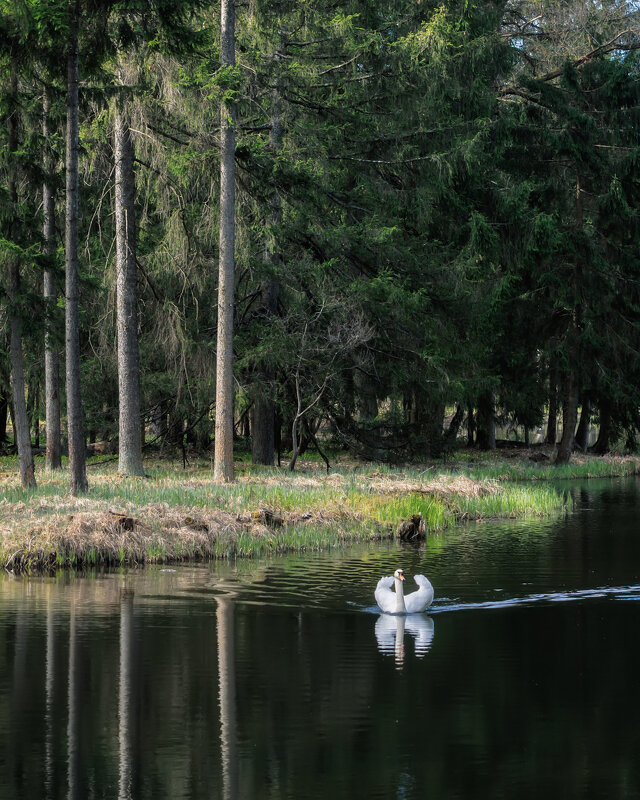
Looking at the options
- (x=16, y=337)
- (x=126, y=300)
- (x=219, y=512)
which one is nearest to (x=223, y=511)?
(x=219, y=512)

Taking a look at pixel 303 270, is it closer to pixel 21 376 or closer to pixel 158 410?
pixel 158 410

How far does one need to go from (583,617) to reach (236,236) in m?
16.9

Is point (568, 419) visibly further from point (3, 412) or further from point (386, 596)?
point (386, 596)

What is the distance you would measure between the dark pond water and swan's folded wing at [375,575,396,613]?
0.66 ft

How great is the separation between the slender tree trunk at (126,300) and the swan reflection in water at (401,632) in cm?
1544

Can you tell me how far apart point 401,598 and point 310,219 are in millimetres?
20506

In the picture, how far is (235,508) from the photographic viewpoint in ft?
65.9

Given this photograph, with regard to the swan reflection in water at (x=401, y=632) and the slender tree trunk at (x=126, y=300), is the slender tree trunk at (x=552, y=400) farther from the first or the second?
the swan reflection in water at (x=401, y=632)

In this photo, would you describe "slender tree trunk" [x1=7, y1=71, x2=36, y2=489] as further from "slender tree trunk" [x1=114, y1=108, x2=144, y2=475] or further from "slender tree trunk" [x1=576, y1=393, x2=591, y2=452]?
"slender tree trunk" [x1=576, y1=393, x2=591, y2=452]

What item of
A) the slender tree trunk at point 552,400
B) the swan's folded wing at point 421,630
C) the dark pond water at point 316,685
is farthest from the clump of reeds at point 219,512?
the slender tree trunk at point 552,400

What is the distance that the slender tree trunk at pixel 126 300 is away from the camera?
27047mm

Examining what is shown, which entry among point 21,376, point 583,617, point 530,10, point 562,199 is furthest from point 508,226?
point 583,617

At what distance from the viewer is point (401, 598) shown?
520 inches

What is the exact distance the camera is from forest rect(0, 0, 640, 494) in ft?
75.8
